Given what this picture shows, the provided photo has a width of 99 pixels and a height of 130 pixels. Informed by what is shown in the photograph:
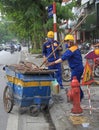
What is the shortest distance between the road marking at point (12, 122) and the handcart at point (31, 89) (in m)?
0.27

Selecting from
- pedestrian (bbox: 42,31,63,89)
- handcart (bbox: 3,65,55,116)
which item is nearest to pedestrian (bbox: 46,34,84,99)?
handcart (bbox: 3,65,55,116)

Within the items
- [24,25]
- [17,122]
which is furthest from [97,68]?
[24,25]

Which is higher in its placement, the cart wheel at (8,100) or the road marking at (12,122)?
the cart wheel at (8,100)

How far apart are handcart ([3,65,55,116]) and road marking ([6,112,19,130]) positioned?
270 millimetres

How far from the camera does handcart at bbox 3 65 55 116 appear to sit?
980 cm

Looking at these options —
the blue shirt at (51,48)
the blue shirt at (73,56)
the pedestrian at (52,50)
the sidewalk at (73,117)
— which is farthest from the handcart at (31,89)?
the blue shirt at (51,48)

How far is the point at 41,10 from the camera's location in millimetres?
27750

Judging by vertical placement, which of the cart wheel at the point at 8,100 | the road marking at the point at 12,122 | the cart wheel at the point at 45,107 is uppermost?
the cart wheel at the point at 8,100

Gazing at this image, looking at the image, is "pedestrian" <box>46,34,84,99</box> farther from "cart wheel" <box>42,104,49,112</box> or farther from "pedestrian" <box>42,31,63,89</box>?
"pedestrian" <box>42,31,63,89</box>

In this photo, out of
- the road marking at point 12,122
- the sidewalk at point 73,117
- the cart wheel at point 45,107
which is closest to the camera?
the sidewalk at point 73,117

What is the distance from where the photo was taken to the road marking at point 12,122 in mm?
8907

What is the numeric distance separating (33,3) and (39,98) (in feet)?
58.1

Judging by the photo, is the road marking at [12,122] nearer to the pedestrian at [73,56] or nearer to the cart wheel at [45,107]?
the cart wheel at [45,107]

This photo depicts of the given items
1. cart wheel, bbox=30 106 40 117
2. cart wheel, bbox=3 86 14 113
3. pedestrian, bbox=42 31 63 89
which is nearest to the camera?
cart wheel, bbox=30 106 40 117
